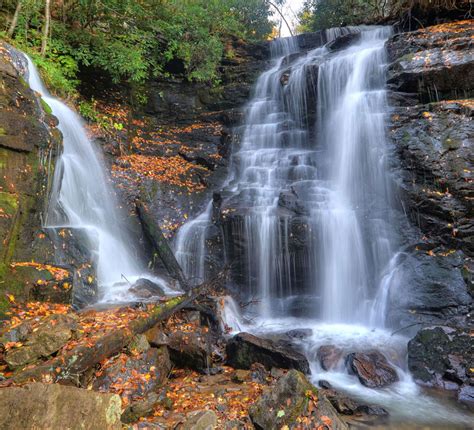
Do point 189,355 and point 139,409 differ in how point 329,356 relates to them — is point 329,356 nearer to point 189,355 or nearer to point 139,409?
point 189,355

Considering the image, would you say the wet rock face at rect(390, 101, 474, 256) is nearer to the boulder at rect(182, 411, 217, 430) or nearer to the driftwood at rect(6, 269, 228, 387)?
the driftwood at rect(6, 269, 228, 387)

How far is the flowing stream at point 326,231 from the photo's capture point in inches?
281

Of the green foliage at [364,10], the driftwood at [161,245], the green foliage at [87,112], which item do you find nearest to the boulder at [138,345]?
the driftwood at [161,245]

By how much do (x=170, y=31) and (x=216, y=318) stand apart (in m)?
11.8

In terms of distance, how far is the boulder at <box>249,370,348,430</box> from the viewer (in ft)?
12.1

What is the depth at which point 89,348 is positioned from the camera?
3.99 m

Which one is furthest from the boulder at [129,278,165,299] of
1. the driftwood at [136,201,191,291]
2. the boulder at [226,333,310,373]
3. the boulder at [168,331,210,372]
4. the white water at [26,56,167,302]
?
the boulder at [226,333,310,373]

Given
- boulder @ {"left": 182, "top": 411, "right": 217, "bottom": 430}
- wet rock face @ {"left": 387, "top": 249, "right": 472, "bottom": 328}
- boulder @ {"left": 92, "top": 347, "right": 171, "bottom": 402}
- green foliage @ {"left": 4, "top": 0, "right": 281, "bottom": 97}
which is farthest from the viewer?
green foliage @ {"left": 4, "top": 0, "right": 281, "bottom": 97}

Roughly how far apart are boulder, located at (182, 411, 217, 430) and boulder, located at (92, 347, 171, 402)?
35.4 inches

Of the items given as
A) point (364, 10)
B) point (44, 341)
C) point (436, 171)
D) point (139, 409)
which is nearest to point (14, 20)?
point (44, 341)

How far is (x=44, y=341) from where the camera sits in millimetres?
3914

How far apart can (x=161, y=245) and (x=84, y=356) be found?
4.75 meters

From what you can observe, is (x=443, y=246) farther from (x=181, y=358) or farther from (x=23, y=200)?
(x=23, y=200)

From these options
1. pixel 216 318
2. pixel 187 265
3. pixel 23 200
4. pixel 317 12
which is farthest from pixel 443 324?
pixel 317 12
